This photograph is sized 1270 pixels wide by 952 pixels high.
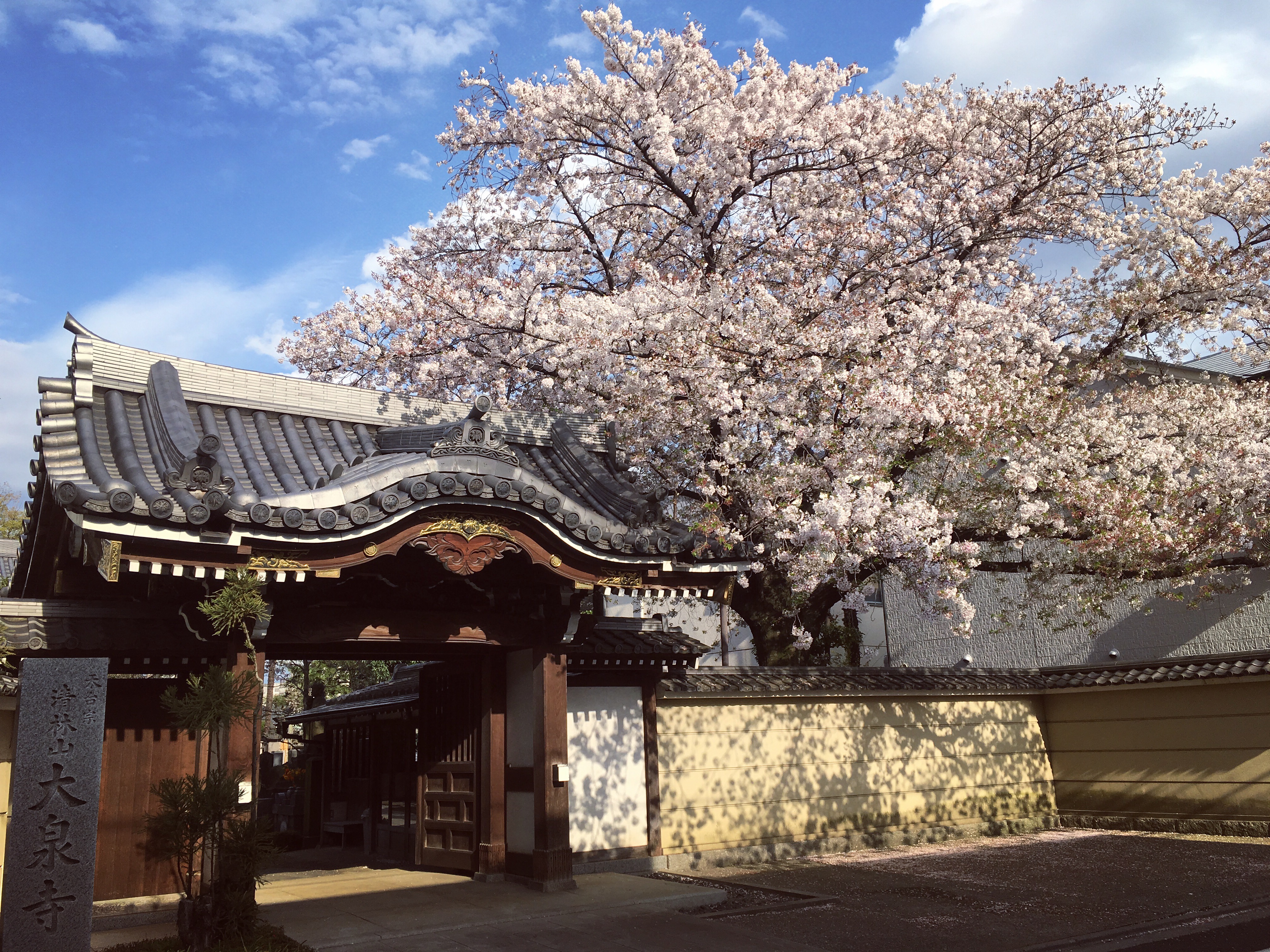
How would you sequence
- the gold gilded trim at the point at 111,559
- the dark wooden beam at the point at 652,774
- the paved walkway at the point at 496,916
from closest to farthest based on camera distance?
the gold gilded trim at the point at 111,559, the paved walkway at the point at 496,916, the dark wooden beam at the point at 652,774

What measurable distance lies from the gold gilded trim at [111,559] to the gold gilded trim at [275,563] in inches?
44.3

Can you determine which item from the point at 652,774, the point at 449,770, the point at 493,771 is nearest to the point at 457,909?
the point at 493,771

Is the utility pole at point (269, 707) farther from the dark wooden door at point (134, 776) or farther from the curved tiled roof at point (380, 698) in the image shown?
the dark wooden door at point (134, 776)

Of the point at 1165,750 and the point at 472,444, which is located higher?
the point at 472,444

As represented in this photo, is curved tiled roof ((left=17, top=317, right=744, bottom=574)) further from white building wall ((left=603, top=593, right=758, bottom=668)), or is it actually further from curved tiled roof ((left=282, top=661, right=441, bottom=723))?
white building wall ((left=603, top=593, right=758, bottom=668))

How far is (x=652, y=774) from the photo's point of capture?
12828mm

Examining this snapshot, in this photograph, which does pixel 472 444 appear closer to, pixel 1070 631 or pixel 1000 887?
pixel 1000 887

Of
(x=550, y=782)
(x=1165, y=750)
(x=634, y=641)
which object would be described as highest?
(x=634, y=641)

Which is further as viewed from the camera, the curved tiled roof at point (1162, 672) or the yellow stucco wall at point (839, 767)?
the curved tiled roof at point (1162, 672)

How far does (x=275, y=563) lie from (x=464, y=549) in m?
1.81

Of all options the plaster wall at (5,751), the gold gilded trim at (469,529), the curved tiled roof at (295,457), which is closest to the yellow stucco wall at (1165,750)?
the curved tiled roof at (295,457)

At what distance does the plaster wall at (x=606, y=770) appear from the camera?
12.2 m

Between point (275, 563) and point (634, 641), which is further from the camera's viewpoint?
point (634, 641)

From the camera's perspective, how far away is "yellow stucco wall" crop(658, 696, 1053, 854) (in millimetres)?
13430
